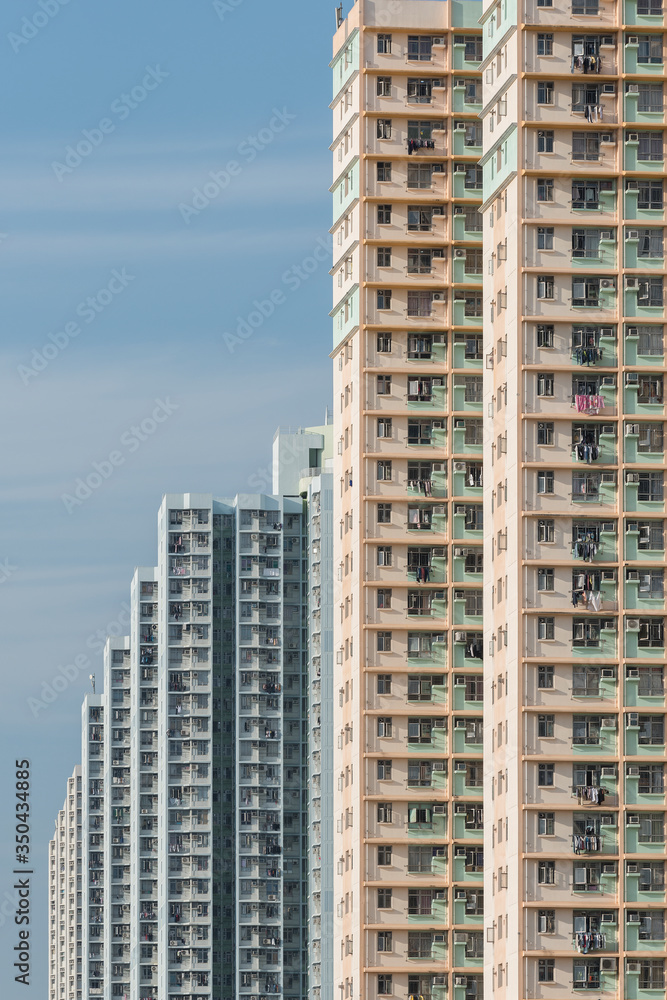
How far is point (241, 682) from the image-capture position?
451ft

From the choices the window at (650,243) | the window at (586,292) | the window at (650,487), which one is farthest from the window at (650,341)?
the window at (650,487)

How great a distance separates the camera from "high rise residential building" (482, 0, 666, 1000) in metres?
68.3

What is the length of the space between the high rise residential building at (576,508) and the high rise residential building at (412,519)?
1185 cm

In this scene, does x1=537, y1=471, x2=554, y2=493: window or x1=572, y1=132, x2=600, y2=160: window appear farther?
x1=572, y1=132, x2=600, y2=160: window

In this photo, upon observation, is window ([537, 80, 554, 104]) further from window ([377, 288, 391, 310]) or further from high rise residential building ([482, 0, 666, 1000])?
window ([377, 288, 391, 310])

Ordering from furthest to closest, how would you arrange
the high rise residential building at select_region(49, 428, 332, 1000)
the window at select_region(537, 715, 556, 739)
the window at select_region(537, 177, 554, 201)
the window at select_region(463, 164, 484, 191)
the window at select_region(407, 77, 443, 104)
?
the high rise residential building at select_region(49, 428, 332, 1000) < the window at select_region(407, 77, 443, 104) < the window at select_region(463, 164, 484, 191) < the window at select_region(537, 177, 554, 201) < the window at select_region(537, 715, 556, 739)

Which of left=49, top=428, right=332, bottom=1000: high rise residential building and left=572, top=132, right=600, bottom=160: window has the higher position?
left=572, top=132, right=600, bottom=160: window

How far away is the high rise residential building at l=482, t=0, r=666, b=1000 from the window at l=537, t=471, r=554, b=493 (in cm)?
6

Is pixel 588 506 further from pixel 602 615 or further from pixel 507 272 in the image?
pixel 507 272

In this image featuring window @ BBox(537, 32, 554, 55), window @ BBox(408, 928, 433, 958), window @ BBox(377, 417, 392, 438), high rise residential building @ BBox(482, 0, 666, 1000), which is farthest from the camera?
window @ BBox(377, 417, 392, 438)

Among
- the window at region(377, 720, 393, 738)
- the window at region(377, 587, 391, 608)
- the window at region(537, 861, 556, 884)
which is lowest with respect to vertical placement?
the window at region(537, 861, 556, 884)

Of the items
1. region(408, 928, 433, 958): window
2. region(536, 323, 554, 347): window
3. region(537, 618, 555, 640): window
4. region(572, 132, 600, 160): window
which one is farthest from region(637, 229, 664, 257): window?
region(408, 928, 433, 958): window

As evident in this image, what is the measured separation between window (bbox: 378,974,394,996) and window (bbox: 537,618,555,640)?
19.9 m

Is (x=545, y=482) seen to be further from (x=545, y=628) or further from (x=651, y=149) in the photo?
(x=651, y=149)
